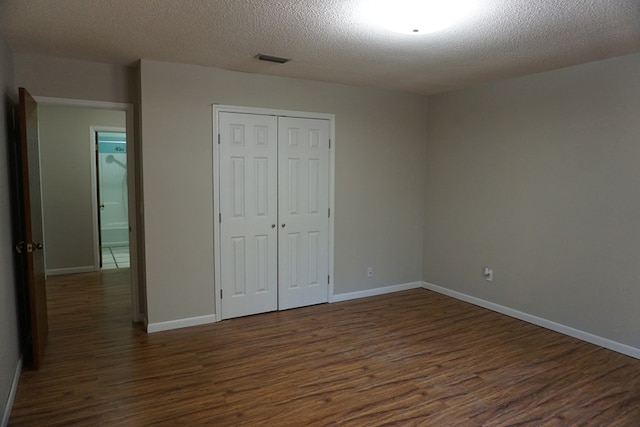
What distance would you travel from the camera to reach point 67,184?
240 inches

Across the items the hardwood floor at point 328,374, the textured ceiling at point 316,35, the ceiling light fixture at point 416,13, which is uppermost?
the textured ceiling at point 316,35

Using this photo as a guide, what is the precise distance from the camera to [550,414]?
2.57m

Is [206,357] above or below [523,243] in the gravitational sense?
below

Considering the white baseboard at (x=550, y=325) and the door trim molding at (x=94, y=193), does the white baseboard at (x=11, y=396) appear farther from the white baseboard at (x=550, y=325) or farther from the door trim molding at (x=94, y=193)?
the white baseboard at (x=550, y=325)

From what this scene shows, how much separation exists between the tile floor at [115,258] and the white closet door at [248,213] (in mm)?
3441

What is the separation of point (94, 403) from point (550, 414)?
286 centimetres

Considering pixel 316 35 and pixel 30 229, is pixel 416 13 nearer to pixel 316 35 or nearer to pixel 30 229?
pixel 316 35

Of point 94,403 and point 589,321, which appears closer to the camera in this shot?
point 94,403

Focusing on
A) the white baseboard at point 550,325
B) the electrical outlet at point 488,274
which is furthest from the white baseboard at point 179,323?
the electrical outlet at point 488,274

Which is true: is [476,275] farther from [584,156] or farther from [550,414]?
[550,414]

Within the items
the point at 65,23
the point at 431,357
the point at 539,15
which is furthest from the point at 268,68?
the point at 431,357

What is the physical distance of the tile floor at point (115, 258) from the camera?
6.83 metres

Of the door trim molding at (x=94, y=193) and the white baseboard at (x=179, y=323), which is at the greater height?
the door trim molding at (x=94, y=193)

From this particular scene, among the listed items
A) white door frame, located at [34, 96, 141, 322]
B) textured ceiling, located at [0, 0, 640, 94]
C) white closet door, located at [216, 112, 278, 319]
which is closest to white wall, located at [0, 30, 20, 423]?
textured ceiling, located at [0, 0, 640, 94]
